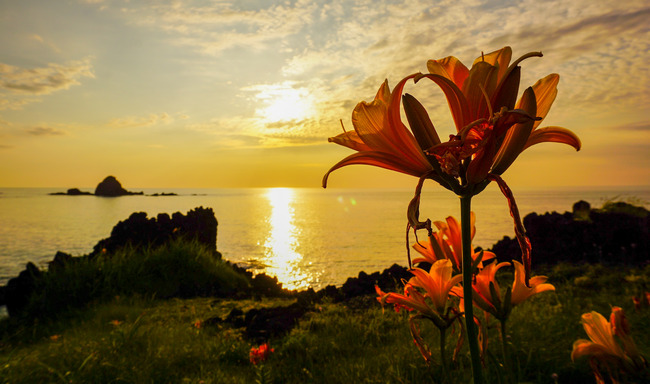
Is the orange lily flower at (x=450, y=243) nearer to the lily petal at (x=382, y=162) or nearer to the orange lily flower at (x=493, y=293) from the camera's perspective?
the orange lily flower at (x=493, y=293)

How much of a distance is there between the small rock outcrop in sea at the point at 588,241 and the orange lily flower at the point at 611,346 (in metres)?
8.55

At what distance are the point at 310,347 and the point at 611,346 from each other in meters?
3.87

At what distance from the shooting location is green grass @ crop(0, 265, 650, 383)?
3572 mm

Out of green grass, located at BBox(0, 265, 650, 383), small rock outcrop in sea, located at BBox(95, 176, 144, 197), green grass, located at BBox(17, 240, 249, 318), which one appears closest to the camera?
green grass, located at BBox(0, 265, 650, 383)

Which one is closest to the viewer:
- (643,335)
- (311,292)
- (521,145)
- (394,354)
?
(521,145)

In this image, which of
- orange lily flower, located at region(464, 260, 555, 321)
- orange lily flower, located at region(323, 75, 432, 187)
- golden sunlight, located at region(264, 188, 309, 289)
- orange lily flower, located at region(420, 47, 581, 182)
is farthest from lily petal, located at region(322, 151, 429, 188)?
golden sunlight, located at region(264, 188, 309, 289)

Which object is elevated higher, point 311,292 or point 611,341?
point 611,341

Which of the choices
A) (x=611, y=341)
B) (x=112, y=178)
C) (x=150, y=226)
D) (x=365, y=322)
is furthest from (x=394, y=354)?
(x=112, y=178)

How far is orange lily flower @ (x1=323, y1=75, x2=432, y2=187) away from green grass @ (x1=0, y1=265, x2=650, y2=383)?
1993 mm

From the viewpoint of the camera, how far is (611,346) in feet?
5.27

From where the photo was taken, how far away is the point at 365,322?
610 centimetres

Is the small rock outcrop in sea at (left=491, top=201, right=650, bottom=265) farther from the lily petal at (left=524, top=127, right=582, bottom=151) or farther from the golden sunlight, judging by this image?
the lily petal at (left=524, top=127, right=582, bottom=151)

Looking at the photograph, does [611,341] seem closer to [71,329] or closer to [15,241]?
[71,329]

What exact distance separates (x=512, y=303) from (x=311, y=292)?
7.14 m
